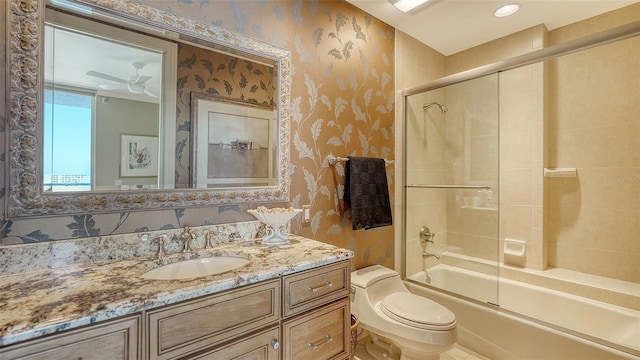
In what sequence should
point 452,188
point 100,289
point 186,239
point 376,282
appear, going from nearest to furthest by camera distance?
point 100,289 < point 186,239 < point 376,282 < point 452,188

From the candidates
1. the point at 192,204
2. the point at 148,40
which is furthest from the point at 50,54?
the point at 192,204

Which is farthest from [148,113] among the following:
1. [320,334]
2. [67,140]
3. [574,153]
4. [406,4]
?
[574,153]

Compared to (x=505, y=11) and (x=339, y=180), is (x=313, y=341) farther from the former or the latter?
(x=505, y=11)

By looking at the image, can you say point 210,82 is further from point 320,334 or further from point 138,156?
point 320,334

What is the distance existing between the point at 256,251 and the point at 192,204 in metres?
0.38

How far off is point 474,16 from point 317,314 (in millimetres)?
2373

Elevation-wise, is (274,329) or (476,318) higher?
(274,329)

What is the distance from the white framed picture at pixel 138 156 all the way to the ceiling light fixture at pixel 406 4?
1.76 metres

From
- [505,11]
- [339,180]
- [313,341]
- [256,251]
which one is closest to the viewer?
[313,341]

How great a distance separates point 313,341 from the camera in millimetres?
1179

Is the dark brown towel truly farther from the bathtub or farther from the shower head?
the bathtub

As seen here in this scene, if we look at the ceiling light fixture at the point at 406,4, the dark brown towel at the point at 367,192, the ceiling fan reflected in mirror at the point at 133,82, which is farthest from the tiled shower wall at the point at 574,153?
the ceiling fan reflected in mirror at the point at 133,82

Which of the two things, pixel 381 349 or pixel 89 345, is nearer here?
pixel 89 345

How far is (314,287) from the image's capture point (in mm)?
1183
